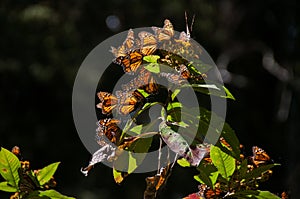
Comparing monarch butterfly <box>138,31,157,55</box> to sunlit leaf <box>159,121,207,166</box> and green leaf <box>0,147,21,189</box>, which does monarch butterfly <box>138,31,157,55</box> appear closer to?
sunlit leaf <box>159,121,207,166</box>

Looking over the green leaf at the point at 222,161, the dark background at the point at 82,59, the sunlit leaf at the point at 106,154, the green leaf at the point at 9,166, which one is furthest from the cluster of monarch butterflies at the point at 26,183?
the dark background at the point at 82,59

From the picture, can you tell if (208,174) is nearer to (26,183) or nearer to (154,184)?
(154,184)

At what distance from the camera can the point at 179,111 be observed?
0.66 m

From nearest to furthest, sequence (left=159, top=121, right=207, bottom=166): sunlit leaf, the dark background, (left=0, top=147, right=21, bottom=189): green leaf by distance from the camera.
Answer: (left=159, top=121, right=207, bottom=166): sunlit leaf < (left=0, top=147, right=21, bottom=189): green leaf < the dark background

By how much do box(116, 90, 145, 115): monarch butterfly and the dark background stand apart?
14.5ft

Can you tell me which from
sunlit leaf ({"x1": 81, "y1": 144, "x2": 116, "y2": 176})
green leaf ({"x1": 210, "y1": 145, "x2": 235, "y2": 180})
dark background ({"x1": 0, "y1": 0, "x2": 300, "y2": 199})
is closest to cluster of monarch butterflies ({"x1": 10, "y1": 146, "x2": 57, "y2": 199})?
sunlit leaf ({"x1": 81, "y1": 144, "x2": 116, "y2": 176})

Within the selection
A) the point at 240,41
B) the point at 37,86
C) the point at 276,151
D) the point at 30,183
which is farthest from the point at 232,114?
the point at 30,183

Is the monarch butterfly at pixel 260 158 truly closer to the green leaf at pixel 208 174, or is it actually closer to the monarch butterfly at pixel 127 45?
the green leaf at pixel 208 174

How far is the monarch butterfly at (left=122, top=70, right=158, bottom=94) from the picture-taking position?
65cm

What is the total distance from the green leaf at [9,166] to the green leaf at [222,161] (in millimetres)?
229

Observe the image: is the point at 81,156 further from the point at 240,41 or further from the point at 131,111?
the point at 131,111

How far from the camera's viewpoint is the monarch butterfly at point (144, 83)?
0.65 metres

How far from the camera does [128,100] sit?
646 mm

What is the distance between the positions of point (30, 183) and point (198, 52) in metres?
0.26
